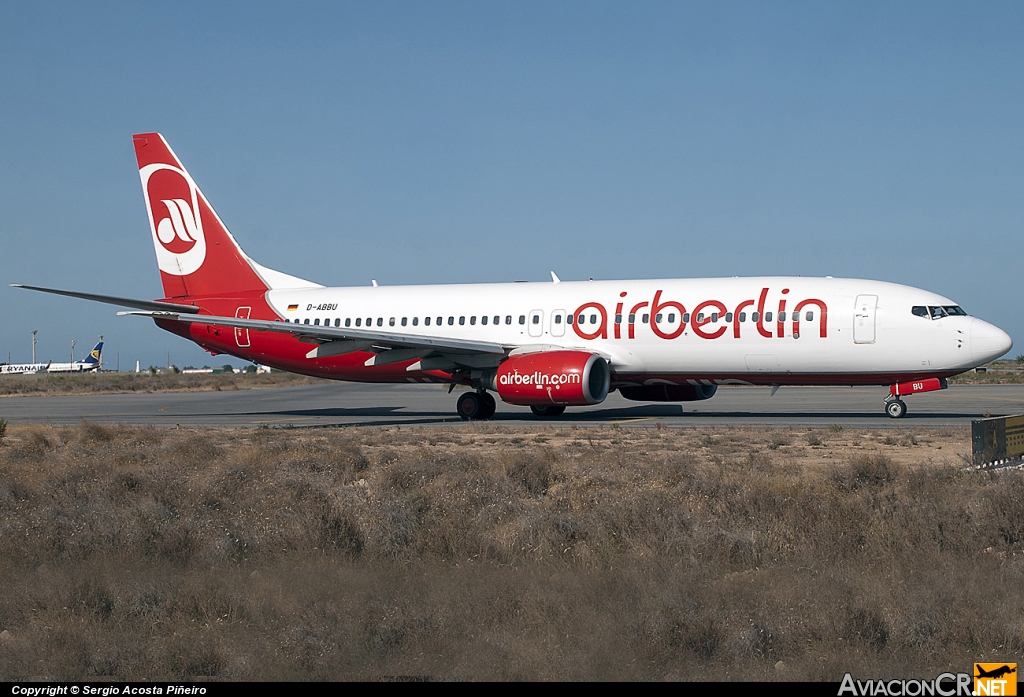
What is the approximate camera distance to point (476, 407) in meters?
26.1

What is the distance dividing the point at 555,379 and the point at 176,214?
14.5 meters

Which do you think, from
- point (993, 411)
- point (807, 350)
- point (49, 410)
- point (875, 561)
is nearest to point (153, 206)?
point (49, 410)

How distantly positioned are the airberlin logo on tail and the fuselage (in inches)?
210

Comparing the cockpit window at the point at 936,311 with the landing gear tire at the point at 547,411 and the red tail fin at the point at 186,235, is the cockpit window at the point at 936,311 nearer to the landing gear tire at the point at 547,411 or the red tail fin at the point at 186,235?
the landing gear tire at the point at 547,411

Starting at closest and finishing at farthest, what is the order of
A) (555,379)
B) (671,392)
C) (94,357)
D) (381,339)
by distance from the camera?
(555,379) → (381,339) → (671,392) → (94,357)

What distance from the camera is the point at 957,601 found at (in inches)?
261

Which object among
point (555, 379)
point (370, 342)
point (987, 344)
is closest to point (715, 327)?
point (555, 379)

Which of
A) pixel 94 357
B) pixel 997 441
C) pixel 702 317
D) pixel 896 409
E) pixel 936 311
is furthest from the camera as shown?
pixel 94 357

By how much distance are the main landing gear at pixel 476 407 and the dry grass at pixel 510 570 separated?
1194cm

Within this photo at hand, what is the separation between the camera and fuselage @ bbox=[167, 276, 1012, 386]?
898 inches

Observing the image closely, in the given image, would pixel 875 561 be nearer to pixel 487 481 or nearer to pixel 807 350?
pixel 487 481

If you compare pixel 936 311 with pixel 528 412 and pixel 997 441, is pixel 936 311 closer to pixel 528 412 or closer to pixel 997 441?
pixel 997 441

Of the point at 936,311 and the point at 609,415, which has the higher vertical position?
the point at 936,311

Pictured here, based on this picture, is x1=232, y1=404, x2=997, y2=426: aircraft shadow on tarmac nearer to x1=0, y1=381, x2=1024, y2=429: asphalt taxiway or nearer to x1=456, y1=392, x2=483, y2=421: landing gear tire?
x1=0, y1=381, x2=1024, y2=429: asphalt taxiway
